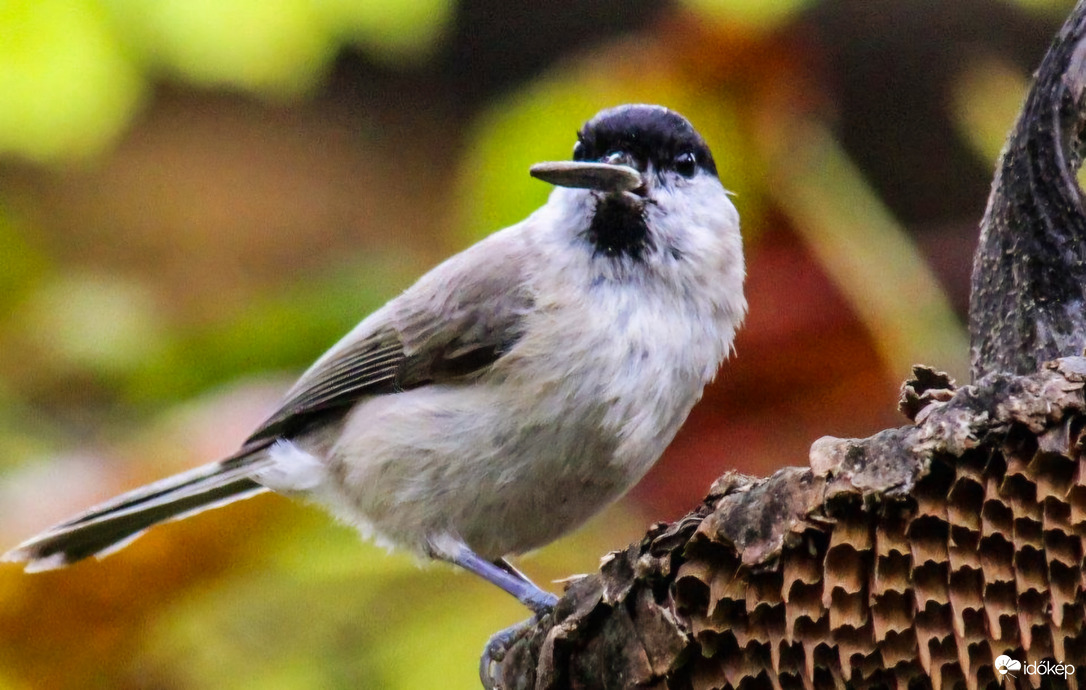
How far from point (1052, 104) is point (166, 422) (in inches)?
62.7

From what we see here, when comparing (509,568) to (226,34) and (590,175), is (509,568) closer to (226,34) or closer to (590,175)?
(590,175)

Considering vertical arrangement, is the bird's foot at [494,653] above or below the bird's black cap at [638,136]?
below

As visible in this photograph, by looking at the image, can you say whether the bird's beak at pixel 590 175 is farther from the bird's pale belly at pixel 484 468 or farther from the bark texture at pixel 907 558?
the bark texture at pixel 907 558

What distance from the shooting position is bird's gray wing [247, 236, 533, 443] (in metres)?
1.83

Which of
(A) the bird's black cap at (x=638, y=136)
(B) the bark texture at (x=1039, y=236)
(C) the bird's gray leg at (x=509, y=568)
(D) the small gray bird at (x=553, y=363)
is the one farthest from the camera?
(C) the bird's gray leg at (x=509, y=568)

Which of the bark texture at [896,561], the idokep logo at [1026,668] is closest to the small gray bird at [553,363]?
the bark texture at [896,561]

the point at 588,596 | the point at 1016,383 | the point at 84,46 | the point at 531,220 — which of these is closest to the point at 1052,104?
the point at 1016,383

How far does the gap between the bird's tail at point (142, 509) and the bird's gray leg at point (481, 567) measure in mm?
417

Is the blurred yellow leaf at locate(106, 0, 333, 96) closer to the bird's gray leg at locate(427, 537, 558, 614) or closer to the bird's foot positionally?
the bird's gray leg at locate(427, 537, 558, 614)

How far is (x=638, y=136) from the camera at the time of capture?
5.85 ft

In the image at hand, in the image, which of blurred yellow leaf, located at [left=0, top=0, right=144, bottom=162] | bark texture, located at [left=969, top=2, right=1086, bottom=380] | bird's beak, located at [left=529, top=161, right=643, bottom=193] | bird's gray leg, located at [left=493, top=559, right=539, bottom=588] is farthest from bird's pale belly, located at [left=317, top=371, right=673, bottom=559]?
blurred yellow leaf, located at [left=0, top=0, right=144, bottom=162]

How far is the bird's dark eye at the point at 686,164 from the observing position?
71.8 inches

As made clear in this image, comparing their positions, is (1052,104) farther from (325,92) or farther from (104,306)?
(325,92)

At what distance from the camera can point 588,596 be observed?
1.11 metres
